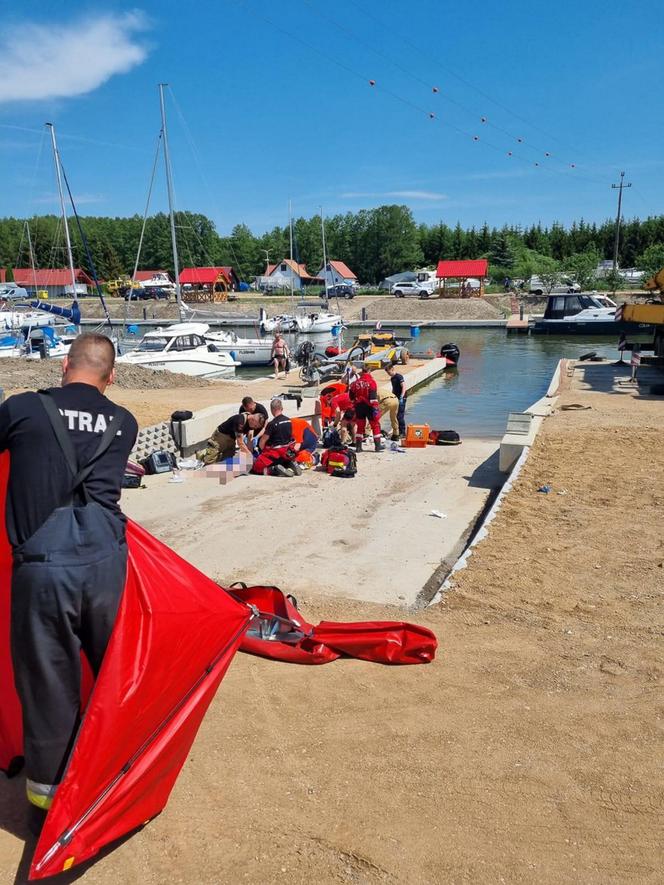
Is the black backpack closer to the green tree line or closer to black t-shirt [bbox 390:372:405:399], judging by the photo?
black t-shirt [bbox 390:372:405:399]

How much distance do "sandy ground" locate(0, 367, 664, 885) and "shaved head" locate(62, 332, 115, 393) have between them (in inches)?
76.4

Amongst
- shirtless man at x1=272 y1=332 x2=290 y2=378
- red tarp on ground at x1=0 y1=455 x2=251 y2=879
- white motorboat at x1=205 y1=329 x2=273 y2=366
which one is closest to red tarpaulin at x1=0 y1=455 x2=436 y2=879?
red tarp on ground at x1=0 y1=455 x2=251 y2=879

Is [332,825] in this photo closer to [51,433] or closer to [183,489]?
[51,433]

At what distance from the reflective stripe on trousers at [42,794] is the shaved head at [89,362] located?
62.5 inches

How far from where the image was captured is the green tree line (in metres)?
75.4

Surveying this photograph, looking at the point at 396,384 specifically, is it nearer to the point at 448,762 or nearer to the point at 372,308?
the point at 448,762

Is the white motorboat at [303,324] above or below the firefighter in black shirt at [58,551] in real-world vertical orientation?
below

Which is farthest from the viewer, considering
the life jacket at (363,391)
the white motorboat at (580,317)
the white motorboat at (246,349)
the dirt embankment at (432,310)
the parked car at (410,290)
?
the parked car at (410,290)

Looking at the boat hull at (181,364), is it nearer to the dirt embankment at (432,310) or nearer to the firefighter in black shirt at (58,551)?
the firefighter in black shirt at (58,551)

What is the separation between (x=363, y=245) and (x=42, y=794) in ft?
305

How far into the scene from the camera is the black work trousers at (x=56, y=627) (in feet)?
8.42

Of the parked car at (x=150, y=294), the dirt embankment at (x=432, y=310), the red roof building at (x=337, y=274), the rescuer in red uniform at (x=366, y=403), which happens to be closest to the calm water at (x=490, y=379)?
the rescuer in red uniform at (x=366, y=403)

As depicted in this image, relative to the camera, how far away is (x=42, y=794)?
2672mm

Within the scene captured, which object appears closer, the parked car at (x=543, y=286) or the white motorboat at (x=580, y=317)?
the white motorboat at (x=580, y=317)
